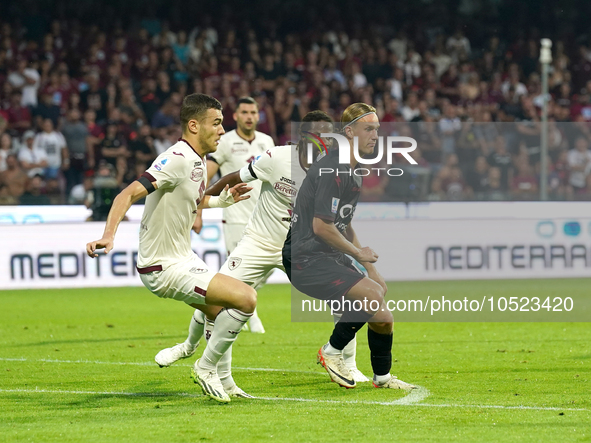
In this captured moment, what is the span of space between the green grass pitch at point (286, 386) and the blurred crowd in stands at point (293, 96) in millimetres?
5479

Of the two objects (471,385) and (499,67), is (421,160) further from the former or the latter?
(471,385)

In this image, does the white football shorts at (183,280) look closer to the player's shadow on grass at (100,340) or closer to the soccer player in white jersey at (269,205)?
the soccer player in white jersey at (269,205)

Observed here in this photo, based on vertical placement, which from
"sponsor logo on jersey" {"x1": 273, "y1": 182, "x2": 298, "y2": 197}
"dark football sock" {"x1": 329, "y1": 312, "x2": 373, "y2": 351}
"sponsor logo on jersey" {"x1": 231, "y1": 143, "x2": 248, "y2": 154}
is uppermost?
"sponsor logo on jersey" {"x1": 231, "y1": 143, "x2": 248, "y2": 154}

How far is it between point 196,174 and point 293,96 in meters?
13.8

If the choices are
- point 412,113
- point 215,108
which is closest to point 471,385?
point 215,108

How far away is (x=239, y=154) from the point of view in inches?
419

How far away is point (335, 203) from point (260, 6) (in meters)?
17.9

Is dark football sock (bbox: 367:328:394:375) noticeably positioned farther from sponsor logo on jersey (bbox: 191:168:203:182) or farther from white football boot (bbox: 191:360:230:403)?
sponsor logo on jersey (bbox: 191:168:203:182)

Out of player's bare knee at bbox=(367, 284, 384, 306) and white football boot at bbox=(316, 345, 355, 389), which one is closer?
player's bare knee at bbox=(367, 284, 384, 306)

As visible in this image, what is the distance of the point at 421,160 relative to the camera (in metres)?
17.0

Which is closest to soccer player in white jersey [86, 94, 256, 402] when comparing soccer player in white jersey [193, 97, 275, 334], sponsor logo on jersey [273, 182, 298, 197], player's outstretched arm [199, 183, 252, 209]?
player's outstretched arm [199, 183, 252, 209]

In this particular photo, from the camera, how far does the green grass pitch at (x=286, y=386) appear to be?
5.36 metres

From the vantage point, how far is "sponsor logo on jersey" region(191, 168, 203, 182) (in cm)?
639

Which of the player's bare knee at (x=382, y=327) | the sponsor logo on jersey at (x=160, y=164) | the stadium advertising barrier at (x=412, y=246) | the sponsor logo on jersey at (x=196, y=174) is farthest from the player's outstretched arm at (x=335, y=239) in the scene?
the stadium advertising barrier at (x=412, y=246)
